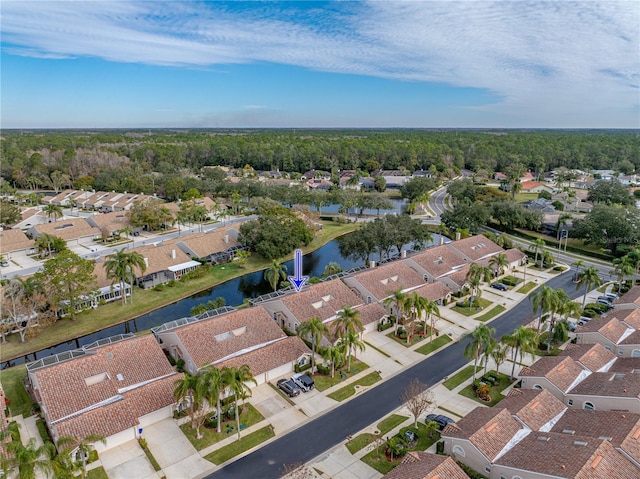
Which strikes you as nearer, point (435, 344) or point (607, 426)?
point (607, 426)

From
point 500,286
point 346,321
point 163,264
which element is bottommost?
point 500,286

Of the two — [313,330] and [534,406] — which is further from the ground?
[313,330]

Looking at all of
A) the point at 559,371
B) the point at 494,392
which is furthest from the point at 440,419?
the point at 559,371

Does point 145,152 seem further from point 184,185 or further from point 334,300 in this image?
point 334,300

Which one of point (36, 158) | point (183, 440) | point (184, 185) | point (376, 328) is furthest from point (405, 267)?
point (36, 158)

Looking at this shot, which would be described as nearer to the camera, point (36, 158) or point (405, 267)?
point (405, 267)

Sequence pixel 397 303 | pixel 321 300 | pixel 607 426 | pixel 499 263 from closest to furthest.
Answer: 1. pixel 607 426
2. pixel 397 303
3. pixel 321 300
4. pixel 499 263

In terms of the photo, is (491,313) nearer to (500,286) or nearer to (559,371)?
(500,286)

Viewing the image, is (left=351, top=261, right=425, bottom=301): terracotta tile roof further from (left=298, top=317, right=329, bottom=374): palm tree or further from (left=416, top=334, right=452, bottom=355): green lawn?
(left=298, top=317, right=329, bottom=374): palm tree

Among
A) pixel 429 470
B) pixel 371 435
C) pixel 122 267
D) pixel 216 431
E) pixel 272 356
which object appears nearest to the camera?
pixel 429 470
